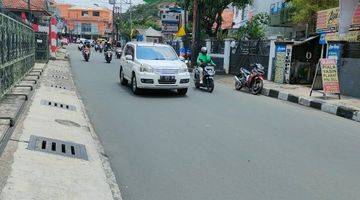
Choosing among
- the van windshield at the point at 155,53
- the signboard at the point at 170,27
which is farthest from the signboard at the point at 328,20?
the signboard at the point at 170,27

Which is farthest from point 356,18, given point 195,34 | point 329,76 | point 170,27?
point 170,27

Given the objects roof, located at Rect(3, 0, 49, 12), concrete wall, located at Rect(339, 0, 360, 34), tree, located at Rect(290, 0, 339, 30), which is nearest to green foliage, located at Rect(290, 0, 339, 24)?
tree, located at Rect(290, 0, 339, 30)

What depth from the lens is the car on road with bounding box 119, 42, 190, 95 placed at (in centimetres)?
1398

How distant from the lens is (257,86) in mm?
16438

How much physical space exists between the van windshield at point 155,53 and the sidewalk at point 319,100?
3836 mm

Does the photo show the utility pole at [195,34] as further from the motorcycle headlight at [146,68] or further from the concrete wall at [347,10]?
the motorcycle headlight at [146,68]

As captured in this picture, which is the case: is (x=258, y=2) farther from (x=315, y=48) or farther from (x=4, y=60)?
(x=4, y=60)

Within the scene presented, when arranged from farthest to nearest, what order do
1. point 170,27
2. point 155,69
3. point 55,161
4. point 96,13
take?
point 96,13 → point 170,27 → point 155,69 → point 55,161

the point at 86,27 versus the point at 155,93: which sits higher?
the point at 86,27

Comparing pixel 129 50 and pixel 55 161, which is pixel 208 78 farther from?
pixel 55 161

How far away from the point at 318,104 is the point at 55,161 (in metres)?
9.51

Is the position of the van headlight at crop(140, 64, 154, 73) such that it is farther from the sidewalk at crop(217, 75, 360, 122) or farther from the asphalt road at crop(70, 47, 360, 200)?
the sidewalk at crop(217, 75, 360, 122)

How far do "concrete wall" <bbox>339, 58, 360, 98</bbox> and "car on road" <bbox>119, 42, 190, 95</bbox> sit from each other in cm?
540

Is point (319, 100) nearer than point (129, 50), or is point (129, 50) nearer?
point (319, 100)
